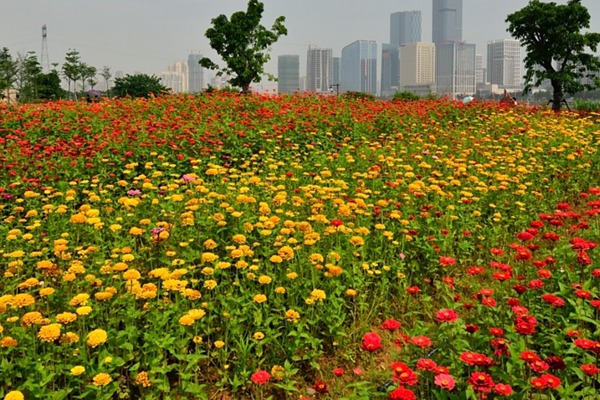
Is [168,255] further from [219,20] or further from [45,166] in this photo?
[219,20]

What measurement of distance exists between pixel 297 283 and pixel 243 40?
72.3 ft

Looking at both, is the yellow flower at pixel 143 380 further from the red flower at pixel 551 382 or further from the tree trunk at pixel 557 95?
the tree trunk at pixel 557 95

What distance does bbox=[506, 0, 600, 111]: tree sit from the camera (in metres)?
15.5

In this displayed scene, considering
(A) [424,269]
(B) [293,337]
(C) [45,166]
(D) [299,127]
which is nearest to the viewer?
(B) [293,337]

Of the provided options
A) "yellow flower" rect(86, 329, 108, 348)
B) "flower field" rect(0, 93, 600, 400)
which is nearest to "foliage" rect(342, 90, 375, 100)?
"flower field" rect(0, 93, 600, 400)

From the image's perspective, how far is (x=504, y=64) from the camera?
6353 inches

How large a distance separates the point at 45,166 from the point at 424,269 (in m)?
4.38

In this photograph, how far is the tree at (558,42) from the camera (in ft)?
50.7

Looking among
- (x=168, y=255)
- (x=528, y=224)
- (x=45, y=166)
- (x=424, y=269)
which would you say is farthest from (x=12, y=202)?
(x=528, y=224)

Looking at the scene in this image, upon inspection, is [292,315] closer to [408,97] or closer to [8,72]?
[408,97]

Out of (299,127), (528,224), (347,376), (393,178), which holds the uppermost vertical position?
(299,127)

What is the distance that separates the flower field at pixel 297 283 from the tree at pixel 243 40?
1765 cm

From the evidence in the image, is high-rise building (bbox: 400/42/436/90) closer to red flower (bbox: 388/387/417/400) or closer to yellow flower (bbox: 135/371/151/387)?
yellow flower (bbox: 135/371/151/387)

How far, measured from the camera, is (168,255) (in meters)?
3.05
